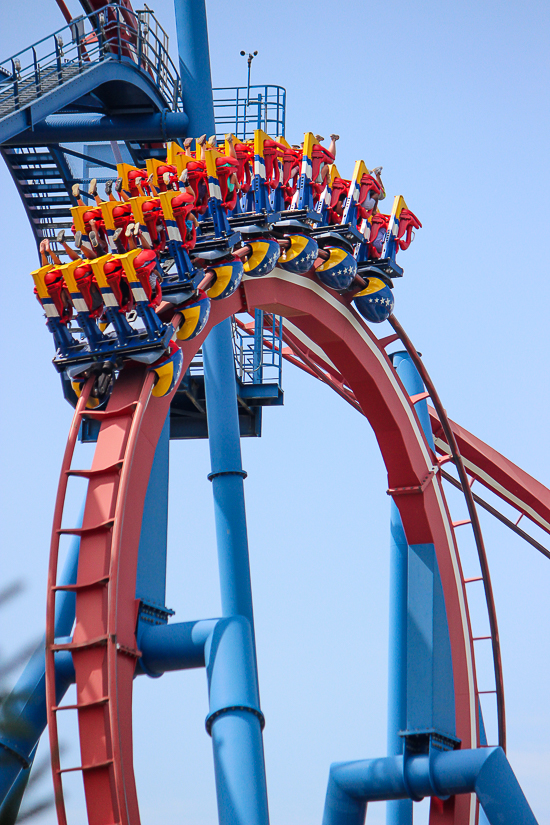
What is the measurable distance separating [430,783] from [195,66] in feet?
23.4

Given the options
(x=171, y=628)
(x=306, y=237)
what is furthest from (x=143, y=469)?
(x=306, y=237)

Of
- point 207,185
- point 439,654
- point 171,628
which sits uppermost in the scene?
point 207,185

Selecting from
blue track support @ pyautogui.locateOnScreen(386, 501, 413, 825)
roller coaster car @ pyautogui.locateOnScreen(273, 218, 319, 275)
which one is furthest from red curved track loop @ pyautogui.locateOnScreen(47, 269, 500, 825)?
blue track support @ pyautogui.locateOnScreen(386, 501, 413, 825)

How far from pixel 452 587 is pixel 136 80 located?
615 centimetres

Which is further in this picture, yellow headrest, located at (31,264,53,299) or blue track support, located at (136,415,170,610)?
blue track support, located at (136,415,170,610)

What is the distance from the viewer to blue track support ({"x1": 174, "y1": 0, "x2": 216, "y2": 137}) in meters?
10.6

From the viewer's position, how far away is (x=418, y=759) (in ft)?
32.9

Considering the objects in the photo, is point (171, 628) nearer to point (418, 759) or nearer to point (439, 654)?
point (418, 759)

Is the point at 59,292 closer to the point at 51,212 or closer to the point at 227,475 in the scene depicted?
the point at 227,475

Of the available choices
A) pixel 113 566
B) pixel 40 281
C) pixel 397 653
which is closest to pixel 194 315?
pixel 40 281

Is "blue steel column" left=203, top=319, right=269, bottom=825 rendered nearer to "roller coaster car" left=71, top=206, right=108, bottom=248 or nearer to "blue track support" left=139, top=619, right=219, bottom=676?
"blue track support" left=139, top=619, right=219, bottom=676

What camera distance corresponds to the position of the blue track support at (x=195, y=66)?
34.8ft

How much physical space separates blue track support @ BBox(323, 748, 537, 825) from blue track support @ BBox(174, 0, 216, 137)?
6.28m

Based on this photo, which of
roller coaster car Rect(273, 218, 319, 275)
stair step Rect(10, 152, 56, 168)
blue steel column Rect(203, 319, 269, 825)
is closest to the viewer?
roller coaster car Rect(273, 218, 319, 275)
